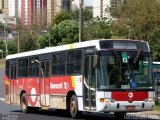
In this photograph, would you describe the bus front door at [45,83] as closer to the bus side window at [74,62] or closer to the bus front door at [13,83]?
the bus side window at [74,62]

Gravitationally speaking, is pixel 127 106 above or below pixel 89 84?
below

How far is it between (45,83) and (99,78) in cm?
524

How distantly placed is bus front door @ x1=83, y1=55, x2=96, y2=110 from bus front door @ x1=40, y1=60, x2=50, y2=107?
3.71 meters

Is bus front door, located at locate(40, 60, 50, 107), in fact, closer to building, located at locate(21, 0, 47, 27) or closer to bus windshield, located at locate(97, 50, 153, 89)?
bus windshield, located at locate(97, 50, 153, 89)

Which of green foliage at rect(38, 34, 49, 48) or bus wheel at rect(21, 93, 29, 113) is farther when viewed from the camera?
green foliage at rect(38, 34, 49, 48)

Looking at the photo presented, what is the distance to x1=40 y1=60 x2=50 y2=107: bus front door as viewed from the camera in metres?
23.0

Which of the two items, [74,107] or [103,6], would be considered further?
[103,6]

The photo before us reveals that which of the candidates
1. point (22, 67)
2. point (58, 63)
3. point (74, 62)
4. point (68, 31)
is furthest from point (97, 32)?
point (74, 62)

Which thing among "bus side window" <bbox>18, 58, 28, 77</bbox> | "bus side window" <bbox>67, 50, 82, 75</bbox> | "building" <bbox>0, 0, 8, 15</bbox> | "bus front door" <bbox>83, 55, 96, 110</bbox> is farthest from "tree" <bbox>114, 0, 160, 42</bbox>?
"building" <bbox>0, 0, 8, 15</bbox>

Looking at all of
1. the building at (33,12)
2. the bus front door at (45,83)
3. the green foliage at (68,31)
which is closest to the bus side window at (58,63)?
the bus front door at (45,83)

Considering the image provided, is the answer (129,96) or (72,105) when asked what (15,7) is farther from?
(129,96)

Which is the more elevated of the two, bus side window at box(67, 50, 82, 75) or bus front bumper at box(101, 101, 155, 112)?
bus side window at box(67, 50, 82, 75)

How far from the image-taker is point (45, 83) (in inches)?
917

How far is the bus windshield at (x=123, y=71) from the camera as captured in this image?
727 inches
